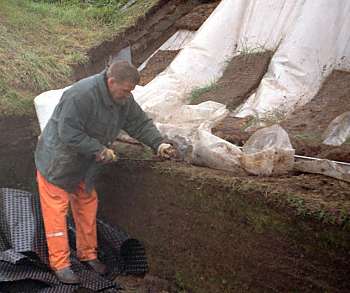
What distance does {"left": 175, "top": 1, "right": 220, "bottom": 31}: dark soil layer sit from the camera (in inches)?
275

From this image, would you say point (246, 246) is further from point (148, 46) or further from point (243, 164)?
point (148, 46)

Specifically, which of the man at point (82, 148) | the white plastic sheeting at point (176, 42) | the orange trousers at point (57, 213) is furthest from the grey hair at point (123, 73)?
the white plastic sheeting at point (176, 42)

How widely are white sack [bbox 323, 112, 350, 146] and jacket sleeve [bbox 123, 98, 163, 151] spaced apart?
131cm

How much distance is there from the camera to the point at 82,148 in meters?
3.86

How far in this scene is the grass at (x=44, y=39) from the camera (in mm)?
6098

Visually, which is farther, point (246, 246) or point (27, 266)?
point (27, 266)

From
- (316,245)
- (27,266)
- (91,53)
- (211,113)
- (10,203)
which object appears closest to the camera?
(316,245)

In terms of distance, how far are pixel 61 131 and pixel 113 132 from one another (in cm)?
47

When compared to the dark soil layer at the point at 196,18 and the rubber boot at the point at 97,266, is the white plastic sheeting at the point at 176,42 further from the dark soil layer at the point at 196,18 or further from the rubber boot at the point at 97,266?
the rubber boot at the point at 97,266

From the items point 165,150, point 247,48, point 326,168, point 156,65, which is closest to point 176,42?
point 156,65

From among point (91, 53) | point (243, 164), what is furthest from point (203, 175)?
point (91, 53)

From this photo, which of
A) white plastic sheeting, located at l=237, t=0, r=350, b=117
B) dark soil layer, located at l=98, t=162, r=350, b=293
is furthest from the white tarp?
dark soil layer, located at l=98, t=162, r=350, b=293

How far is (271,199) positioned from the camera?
11.9ft

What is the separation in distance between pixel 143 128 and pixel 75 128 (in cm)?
65
